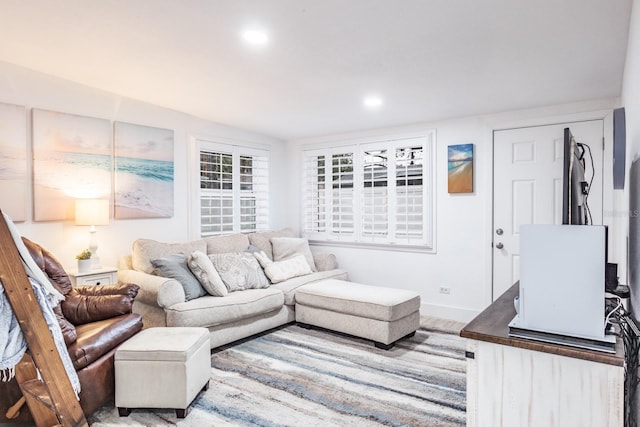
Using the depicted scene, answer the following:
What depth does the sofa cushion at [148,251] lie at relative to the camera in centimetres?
366

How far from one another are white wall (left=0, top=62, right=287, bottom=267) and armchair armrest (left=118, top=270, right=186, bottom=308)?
52 centimetres

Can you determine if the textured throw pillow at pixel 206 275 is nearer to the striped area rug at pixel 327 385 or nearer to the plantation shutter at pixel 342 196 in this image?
the striped area rug at pixel 327 385

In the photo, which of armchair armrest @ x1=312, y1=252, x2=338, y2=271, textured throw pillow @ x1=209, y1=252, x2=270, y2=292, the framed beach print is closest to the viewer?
the framed beach print

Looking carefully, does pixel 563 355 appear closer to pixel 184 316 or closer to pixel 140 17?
pixel 140 17

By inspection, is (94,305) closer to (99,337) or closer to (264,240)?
(99,337)

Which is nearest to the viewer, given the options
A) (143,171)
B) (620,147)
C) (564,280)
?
(564,280)

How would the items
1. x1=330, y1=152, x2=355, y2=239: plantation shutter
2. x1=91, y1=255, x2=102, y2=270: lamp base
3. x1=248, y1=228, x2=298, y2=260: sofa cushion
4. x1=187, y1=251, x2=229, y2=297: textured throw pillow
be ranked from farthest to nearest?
x1=330, y1=152, x2=355, y2=239: plantation shutter < x1=248, y1=228, x2=298, y2=260: sofa cushion < x1=187, y1=251, x2=229, y2=297: textured throw pillow < x1=91, y1=255, x2=102, y2=270: lamp base

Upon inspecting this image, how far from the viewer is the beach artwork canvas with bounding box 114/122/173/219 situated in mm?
3768

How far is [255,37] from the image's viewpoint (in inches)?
93.3

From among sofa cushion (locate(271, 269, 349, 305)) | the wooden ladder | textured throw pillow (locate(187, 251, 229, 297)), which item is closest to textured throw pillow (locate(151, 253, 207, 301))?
textured throw pillow (locate(187, 251, 229, 297))

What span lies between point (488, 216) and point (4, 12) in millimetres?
4152

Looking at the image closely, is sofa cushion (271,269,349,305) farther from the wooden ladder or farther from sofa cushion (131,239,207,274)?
the wooden ladder

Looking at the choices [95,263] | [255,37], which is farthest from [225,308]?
[255,37]

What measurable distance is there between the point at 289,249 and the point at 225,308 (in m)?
1.58
